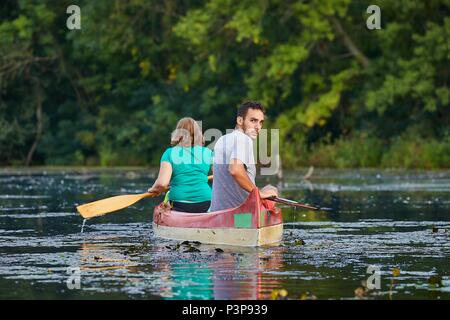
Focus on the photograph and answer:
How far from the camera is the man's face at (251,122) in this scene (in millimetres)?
17062

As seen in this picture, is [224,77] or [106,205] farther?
[224,77]

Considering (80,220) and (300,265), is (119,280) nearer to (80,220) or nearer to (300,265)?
(300,265)

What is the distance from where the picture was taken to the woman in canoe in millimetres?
18984

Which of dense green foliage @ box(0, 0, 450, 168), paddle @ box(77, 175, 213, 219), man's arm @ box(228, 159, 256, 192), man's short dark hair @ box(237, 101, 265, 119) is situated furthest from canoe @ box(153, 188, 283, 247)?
dense green foliage @ box(0, 0, 450, 168)

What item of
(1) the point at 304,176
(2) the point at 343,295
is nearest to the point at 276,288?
(2) the point at 343,295

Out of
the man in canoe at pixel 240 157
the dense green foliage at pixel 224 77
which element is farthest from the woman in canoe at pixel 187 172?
the dense green foliage at pixel 224 77

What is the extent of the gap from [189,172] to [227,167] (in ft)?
6.05

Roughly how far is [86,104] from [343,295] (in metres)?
46.0

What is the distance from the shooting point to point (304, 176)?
130 feet

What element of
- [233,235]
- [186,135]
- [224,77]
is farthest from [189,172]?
[224,77]

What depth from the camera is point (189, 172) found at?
1914cm

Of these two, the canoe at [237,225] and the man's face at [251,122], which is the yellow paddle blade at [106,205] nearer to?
the canoe at [237,225]

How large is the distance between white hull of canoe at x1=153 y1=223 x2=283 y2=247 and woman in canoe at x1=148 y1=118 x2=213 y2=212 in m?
0.75

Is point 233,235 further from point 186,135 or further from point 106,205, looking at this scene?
point 106,205
